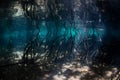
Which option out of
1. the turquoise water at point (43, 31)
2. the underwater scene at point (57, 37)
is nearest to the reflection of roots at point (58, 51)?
the underwater scene at point (57, 37)

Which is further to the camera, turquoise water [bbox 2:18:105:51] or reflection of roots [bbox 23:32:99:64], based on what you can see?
turquoise water [bbox 2:18:105:51]

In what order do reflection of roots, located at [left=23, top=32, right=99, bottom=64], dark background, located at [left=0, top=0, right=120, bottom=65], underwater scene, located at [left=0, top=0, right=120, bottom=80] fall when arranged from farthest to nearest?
dark background, located at [left=0, top=0, right=120, bottom=65] < reflection of roots, located at [left=23, top=32, right=99, bottom=64] < underwater scene, located at [left=0, top=0, right=120, bottom=80]

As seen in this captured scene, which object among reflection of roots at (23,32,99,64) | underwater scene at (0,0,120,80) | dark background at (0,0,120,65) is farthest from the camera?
dark background at (0,0,120,65)

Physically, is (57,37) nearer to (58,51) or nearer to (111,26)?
(58,51)

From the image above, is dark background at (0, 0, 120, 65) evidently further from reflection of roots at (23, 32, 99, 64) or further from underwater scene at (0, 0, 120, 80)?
reflection of roots at (23, 32, 99, 64)

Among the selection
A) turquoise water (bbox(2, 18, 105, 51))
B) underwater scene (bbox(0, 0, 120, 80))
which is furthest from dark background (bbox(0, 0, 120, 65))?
turquoise water (bbox(2, 18, 105, 51))

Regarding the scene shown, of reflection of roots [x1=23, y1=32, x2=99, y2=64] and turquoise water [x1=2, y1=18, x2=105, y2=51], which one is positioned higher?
turquoise water [x1=2, y1=18, x2=105, y2=51]

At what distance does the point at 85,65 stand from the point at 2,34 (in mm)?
3283

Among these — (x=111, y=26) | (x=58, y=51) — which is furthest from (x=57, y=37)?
(x=111, y=26)

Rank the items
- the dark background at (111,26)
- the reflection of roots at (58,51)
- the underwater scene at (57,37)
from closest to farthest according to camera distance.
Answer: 1. the underwater scene at (57,37)
2. the reflection of roots at (58,51)
3. the dark background at (111,26)

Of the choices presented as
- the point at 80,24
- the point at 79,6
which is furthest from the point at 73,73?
the point at 79,6

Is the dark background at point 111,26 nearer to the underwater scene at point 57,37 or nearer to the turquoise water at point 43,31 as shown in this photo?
the underwater scene at point 57,37

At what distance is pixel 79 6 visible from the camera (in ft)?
23.7

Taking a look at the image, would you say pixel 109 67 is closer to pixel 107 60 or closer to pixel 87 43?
pixel 107 60
